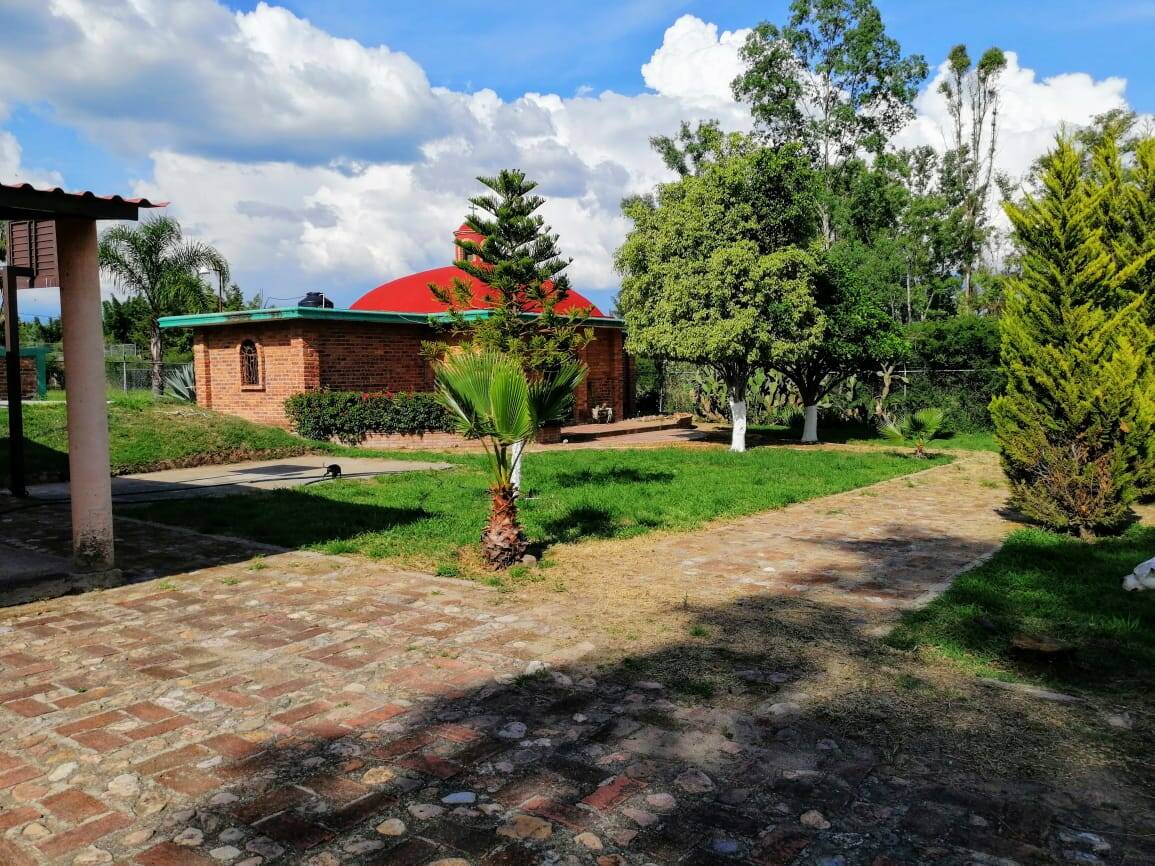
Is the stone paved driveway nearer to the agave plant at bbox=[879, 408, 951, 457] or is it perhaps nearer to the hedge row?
the hedge row

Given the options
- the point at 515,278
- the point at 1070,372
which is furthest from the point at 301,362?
the point at 1070,372

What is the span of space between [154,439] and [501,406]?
11.9 m

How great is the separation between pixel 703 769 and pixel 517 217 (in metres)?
8.75

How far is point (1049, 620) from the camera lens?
5.68m

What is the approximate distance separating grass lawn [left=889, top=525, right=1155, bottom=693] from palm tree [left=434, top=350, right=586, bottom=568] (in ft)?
11.1

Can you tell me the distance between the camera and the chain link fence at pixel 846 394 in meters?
23.0

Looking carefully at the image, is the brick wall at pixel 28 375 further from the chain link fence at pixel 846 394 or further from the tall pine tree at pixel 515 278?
the tall pine tree at pixel 515 278

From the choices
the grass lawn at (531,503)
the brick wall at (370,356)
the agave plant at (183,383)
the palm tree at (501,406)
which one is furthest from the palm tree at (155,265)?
the palm tree at (501,406)

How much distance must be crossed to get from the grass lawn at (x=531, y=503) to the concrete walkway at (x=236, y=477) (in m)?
0.83

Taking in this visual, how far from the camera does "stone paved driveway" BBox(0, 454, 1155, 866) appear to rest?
114 inches

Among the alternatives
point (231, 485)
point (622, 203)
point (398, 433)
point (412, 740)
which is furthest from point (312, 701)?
point (622, 203)

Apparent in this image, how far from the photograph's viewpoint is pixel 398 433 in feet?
62.5

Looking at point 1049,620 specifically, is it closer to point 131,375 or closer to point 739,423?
point 739,423

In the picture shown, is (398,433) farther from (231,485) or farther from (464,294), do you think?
(464,294)
